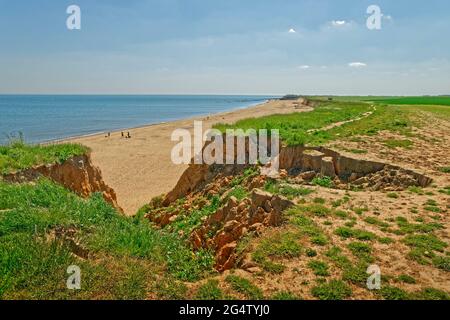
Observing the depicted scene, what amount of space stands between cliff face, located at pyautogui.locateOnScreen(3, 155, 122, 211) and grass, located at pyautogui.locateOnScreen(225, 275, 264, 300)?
32.3ft

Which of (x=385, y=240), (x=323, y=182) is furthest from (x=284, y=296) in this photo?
(x=323, y=182)

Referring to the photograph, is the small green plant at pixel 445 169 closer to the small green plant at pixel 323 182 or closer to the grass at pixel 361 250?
the small green plant at pixel 323 182

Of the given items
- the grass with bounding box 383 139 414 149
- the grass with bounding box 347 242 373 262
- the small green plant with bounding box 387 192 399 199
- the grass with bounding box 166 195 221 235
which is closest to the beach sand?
the grass with bounding box 166 195 221 235

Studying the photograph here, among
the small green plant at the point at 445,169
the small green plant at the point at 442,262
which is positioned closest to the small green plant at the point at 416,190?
the small green plant at the point at 445,169

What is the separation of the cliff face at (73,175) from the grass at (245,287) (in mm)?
9834

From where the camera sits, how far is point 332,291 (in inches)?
249

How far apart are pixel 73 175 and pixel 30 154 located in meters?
2.03

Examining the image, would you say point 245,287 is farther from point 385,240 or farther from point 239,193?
point 239,193

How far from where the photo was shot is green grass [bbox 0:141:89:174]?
42.0 ft

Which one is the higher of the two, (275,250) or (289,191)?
(289,191)

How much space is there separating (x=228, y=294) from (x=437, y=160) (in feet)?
43.1

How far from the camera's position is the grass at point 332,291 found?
20.4 feet

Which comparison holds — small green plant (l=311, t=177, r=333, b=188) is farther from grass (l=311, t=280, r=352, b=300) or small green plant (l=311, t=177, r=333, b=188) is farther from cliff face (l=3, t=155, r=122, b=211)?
cliff face (l=3, t=155, r=122, b=211)

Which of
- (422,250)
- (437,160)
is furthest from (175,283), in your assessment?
(437,160)
